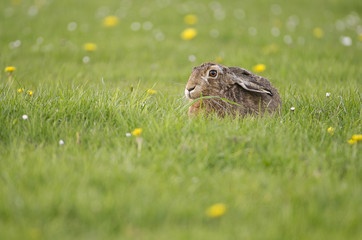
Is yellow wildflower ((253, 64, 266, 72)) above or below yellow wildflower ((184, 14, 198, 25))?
below

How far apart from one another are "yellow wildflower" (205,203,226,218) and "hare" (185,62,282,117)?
64.6 inches

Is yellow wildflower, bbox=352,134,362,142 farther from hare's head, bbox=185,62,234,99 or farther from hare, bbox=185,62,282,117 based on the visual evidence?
hare's head, bbox=185,62,234,99

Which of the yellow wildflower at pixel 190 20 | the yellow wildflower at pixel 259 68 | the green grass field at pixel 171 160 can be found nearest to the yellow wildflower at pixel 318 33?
the green grass field at pixel 171 160

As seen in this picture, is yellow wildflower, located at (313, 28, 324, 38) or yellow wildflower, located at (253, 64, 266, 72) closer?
yellow wildflower, located at (253, 64, 266, 72)

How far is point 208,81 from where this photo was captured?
14.2ft

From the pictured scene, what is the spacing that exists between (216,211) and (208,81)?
1950mm

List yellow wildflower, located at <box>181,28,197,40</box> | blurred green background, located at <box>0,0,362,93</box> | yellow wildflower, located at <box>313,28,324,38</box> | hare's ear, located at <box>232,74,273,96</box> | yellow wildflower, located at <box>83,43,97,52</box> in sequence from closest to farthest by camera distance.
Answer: hare's ear, located at <box>232,74,273,96</box>
blurred green background, located at <box>0,0,362,93</box>
yellow wildflower, located at <box>83,43,97,52</box>
yellow wildflower, located at <box>181,28,197,40</box>
yellow wildflower, located at <box>313,28,324,38</box>

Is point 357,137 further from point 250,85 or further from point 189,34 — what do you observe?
point 189,34

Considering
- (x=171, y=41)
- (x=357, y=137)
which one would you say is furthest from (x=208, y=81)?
(x=171, y=41)

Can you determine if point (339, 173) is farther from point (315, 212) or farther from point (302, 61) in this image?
point (302, 61)

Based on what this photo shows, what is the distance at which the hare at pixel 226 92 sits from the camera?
432 centimetres

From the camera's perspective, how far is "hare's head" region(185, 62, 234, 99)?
4.31 metres

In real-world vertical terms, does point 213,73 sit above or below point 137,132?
above

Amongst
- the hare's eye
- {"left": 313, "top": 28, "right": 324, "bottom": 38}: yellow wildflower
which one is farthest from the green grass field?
{"left": 313, "top": 28, "right": 324, "bottom": 38}: yellow wildflower
